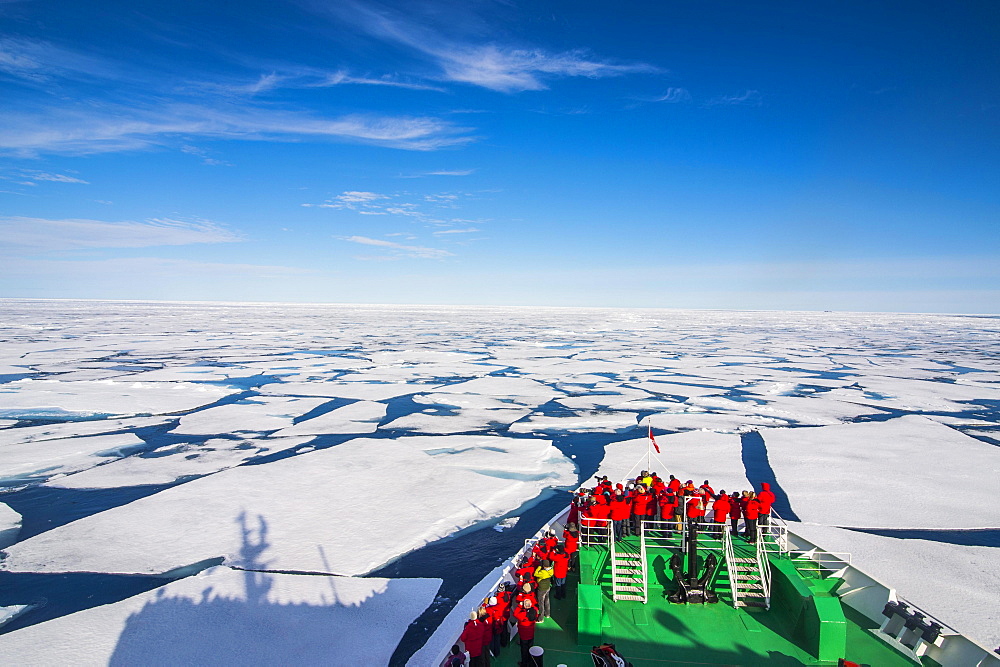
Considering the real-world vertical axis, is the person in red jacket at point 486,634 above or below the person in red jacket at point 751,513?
below

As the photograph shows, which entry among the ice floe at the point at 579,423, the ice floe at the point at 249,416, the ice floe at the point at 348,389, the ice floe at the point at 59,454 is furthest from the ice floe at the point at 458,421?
the ice floe at the point at 59,454

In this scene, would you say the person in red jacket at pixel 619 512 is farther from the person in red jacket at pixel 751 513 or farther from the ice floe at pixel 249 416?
the ice floe at pixel 249 416

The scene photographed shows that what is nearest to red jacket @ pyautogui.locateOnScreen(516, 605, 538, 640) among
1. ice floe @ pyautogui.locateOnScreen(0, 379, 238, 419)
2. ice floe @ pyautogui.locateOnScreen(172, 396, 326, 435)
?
ice floe @ pyautogui.locateOnScreen(172, 396, 326, 435)

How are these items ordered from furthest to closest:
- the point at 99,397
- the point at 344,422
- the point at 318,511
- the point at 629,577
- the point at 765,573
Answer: the point at 99,397
the point at 344,422
the point at 318,511
the point at 629,577
the point at 765,573

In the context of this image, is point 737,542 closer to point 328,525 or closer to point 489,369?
point 328,525

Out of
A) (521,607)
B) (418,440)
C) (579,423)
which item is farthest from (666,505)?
(579,423)

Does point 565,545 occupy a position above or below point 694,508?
below

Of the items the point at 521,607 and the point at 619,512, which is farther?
the point at 619,512

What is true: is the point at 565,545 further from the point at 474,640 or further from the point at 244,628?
the point at 244,628
